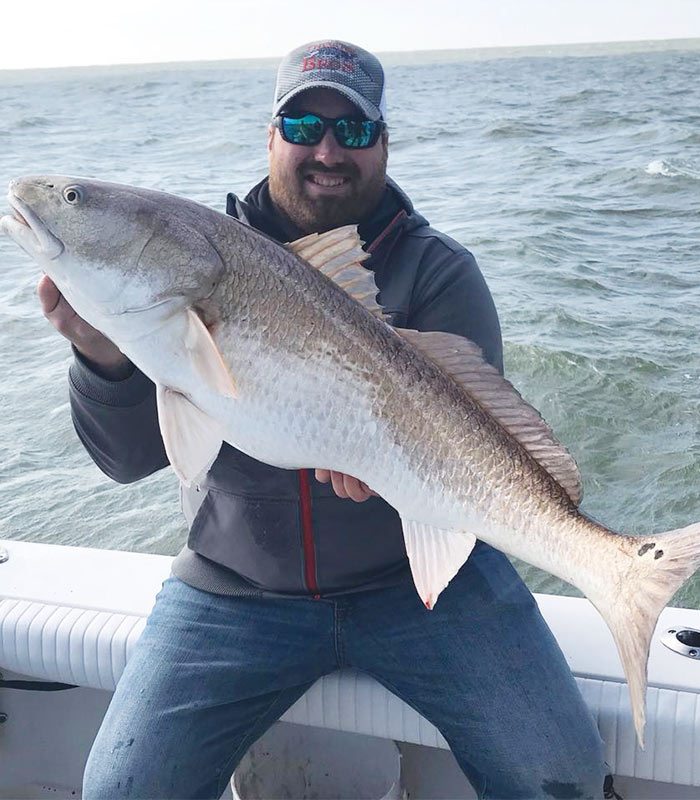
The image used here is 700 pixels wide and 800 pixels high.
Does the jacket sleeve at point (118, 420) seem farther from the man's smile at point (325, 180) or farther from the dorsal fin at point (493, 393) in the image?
the man's smile at point (325, 180)

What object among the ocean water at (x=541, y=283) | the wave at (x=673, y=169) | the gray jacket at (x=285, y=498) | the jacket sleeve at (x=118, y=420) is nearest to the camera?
the jacket sleeve at (x=118, y=420)

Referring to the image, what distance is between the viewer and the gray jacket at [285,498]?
2.68m

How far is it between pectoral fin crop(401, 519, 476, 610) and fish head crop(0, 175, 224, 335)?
79cm

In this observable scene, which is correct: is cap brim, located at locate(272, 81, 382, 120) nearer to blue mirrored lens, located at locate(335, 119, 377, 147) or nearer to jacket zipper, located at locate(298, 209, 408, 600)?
blue mirrored lens, located at locate(335, 119, 377, 147)

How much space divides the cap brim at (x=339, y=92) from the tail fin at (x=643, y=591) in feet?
5.29

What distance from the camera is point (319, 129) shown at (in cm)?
303

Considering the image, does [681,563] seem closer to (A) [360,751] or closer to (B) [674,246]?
(A) [360,751]

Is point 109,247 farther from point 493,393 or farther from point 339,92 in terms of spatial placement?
point 339,92

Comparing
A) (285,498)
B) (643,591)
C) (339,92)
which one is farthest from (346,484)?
(339,92)

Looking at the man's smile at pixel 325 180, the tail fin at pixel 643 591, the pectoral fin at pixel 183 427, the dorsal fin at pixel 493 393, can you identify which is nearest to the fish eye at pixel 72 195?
the pectoral fin at pixel 183 427

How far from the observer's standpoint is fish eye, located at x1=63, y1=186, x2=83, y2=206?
81.6 inches

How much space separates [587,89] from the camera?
101 feet

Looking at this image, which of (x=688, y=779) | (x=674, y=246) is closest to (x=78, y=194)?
(x=688, y=779)

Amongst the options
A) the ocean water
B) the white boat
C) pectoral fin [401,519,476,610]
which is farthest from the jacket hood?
the ocean water
